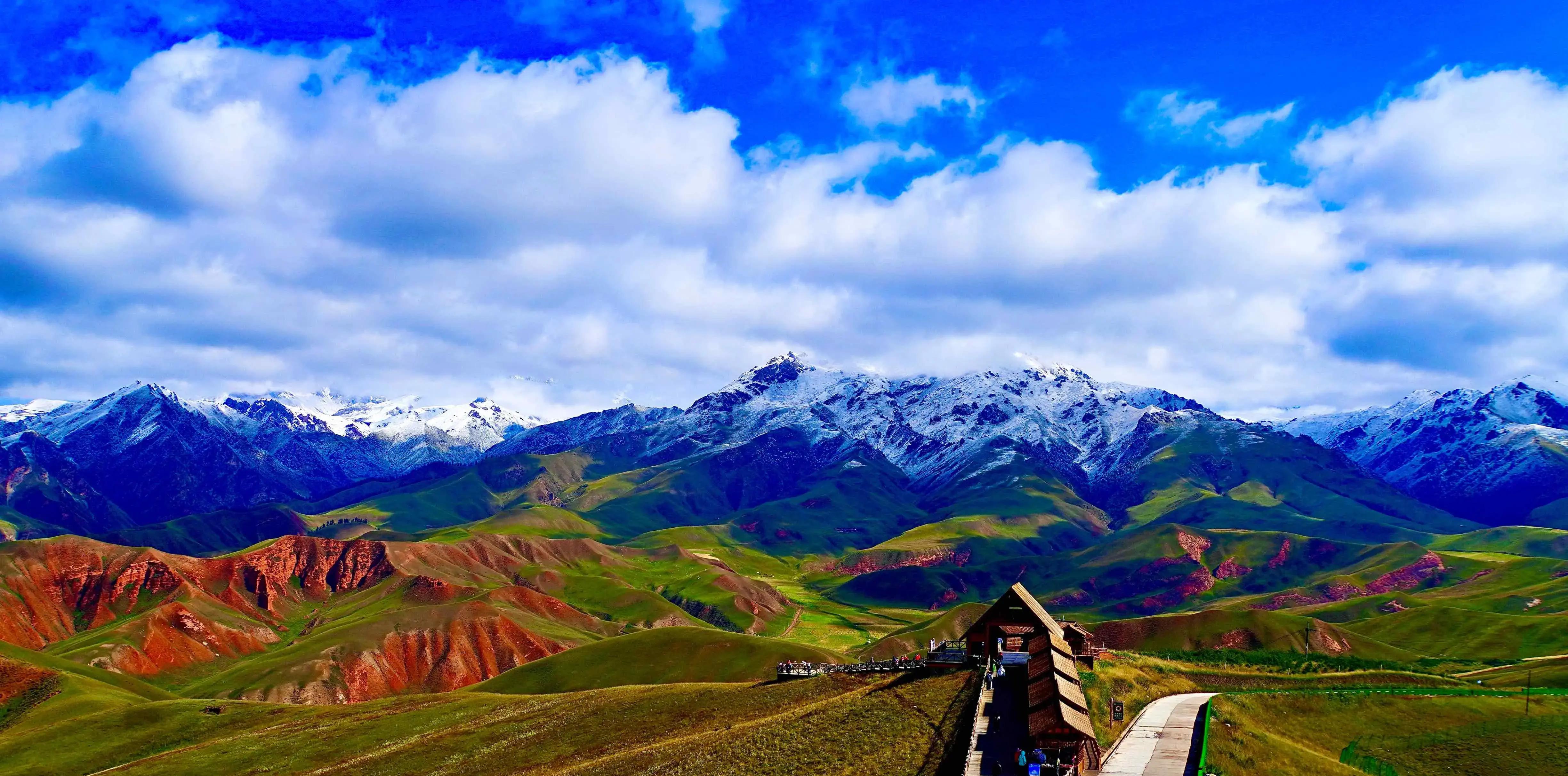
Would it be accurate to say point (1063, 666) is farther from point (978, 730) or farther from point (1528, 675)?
point (1528, 675)

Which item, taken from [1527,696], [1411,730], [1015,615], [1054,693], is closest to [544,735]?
[1015,615]

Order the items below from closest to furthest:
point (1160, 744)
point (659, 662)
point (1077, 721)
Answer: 1. point (1077, 721)
2. point (1160, 744)
3. point (659, 662)

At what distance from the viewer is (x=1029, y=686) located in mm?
56000

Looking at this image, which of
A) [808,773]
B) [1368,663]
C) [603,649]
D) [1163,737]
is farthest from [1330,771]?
[603,649]

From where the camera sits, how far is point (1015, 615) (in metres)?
72.1

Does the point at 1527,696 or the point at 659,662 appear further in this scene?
the point at 659,662

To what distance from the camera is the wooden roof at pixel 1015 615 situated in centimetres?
7194

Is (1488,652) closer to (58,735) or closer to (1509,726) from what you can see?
(1509,726)

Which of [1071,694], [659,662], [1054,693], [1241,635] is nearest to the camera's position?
[1054,693]

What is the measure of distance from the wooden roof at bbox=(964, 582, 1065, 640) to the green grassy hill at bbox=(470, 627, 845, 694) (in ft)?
281

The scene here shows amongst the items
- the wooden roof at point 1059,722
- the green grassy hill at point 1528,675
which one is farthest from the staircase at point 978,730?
the green grassy hill at point 1528,675

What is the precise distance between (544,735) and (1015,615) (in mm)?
44014

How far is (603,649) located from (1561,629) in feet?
553

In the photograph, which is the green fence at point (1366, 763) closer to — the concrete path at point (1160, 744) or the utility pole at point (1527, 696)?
the concrete path at point (1160, 744)
